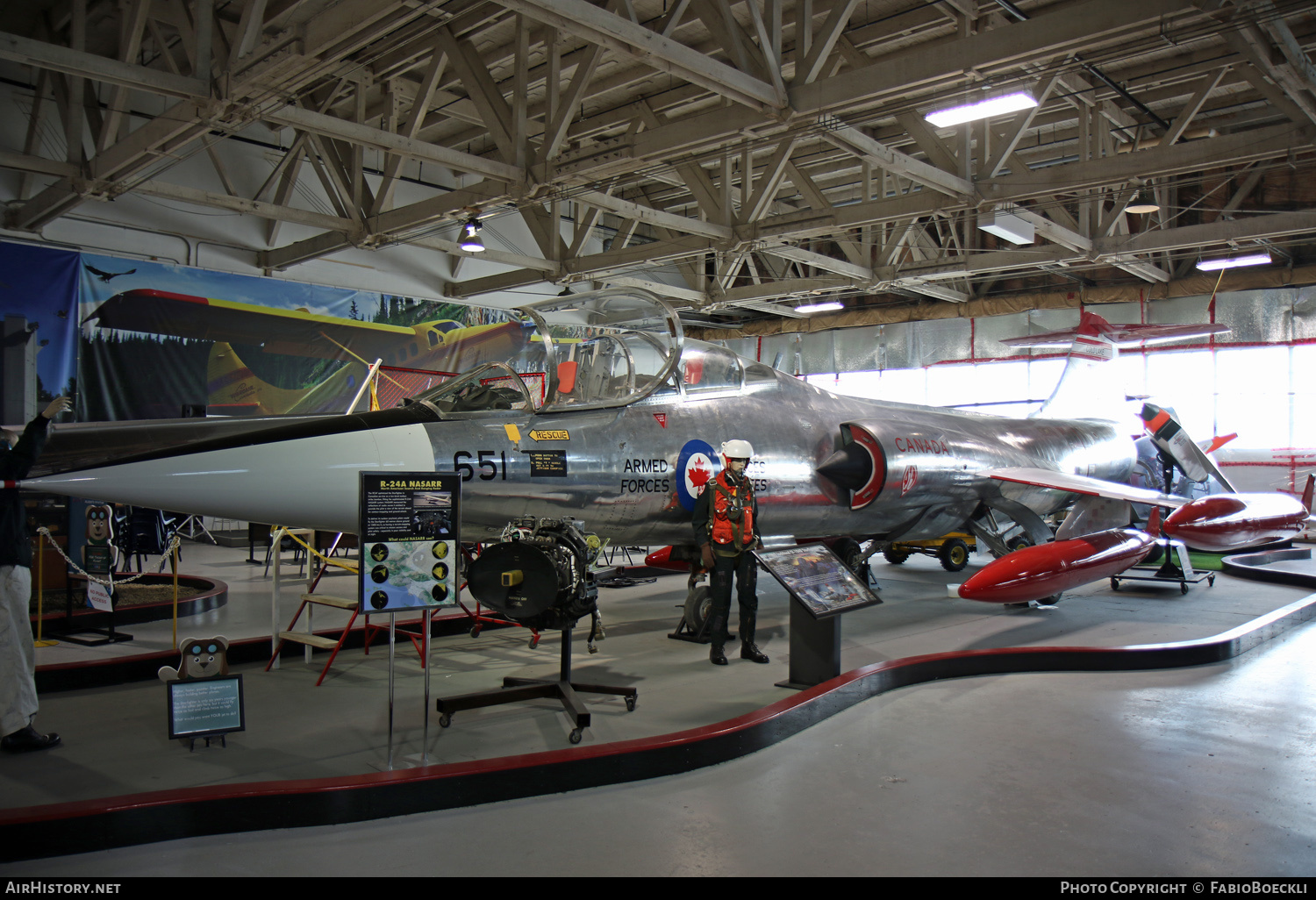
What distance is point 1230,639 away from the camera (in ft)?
21.2

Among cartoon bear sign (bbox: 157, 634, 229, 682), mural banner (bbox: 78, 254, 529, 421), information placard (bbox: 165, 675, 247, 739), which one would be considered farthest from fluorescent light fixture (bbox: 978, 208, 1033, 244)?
information placard (bbox: 165, 675, 247, 739)

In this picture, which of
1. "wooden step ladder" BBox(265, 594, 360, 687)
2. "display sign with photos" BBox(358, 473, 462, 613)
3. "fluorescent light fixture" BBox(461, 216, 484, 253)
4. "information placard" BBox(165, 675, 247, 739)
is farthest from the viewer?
"fluorescent light fixture" BBox(461, 216, 484, 253)

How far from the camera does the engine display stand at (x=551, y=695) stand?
453cm

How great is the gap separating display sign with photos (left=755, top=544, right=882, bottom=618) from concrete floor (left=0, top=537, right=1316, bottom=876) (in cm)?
68

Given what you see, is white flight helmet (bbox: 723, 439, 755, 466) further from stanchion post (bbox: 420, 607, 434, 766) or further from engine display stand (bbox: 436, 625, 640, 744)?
stanchion post (bbox: 420, 607, 434, 766)

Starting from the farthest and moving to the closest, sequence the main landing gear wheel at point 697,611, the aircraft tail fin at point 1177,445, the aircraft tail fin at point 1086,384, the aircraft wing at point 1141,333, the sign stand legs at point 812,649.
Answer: the aircraft tail fin at point 1086,384 < the aircraft tail fin at point 1177,445 < the aircraft wing at point 1141,333 < the main landing gear wheel at point 697,611 < the sign stand legs at point 812,649

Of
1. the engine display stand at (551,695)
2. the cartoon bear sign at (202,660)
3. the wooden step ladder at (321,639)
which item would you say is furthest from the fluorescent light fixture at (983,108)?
the cartoon bear sign at (202,660)

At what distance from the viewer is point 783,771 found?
4.07 meters

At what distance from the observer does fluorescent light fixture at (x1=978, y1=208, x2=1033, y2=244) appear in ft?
40.0

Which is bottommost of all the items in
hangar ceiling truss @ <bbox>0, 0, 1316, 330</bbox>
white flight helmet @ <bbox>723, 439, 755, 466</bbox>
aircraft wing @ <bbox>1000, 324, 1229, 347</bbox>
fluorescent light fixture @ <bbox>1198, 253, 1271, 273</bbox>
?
white flight helmet @ <bbox>723, 439, 755, 466</bbox>

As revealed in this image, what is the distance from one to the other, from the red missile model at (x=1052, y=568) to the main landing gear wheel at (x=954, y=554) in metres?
3.48

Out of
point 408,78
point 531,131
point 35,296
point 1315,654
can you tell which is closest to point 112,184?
point 35,296

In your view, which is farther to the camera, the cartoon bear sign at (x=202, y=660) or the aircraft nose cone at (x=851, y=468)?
the aircraft nose cone at (x=851, y=468)

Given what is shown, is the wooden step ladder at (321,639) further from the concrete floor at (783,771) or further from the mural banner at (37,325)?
the mural banner at (37,325)
